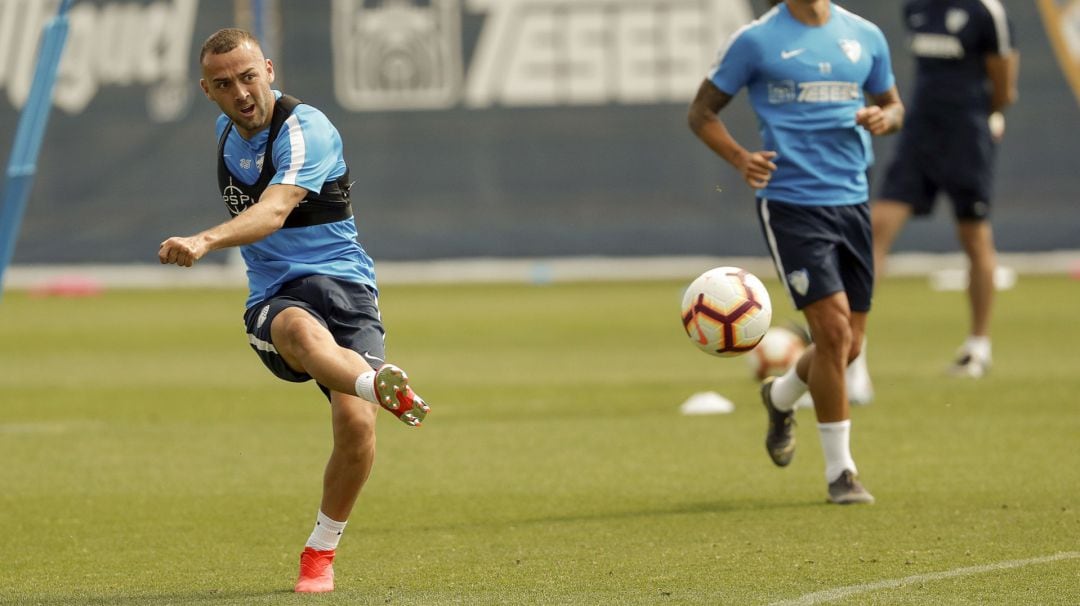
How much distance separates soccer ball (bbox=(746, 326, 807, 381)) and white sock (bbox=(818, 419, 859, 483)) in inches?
155

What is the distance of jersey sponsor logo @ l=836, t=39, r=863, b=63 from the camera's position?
793 cm

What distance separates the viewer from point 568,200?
21469 mm

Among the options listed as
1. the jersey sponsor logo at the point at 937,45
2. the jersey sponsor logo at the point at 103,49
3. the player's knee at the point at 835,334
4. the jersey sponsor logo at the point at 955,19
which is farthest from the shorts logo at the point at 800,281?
the jersey sponsor logo at the point at 103,49

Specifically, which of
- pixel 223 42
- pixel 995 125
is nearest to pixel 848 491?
pixel 223 42

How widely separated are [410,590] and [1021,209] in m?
15.9

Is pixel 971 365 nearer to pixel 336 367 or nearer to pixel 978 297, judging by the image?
pixel 978 297

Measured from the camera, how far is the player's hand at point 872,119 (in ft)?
25.5

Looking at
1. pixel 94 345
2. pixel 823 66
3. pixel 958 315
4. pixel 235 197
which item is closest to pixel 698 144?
pixel 958 315

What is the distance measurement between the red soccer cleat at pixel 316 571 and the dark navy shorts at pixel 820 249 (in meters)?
2.70

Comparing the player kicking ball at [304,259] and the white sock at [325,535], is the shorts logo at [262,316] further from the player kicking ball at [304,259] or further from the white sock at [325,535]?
the white sock at [325,535]

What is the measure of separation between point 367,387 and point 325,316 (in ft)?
1.89

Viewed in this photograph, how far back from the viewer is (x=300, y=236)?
20.6 ft

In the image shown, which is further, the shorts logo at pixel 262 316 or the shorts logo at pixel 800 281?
the shorts logo at pixel 800 281

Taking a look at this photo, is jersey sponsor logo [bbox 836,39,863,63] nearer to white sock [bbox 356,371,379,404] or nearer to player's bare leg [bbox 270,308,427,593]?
player's bare leg [bbox 270,308,427,593]
